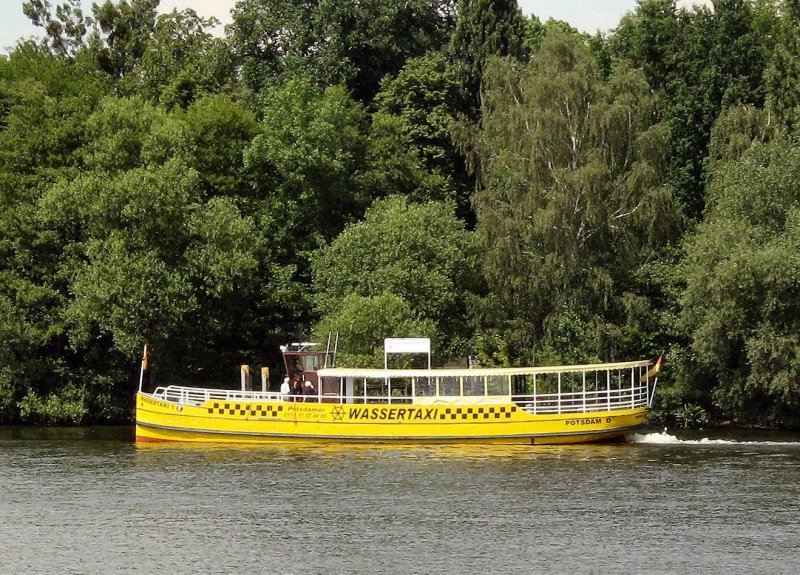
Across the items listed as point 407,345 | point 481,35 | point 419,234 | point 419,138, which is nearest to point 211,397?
point 407,345

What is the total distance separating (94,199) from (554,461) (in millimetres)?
27027

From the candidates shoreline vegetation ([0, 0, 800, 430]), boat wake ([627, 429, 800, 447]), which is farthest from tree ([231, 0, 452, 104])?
boat wake ([627, 429, 800, 447])

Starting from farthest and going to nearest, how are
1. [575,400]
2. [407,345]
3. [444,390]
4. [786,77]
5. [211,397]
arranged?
[786,77], [211,397], [407,345], [444,390], [575,400]

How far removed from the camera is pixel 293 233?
78.3 meters

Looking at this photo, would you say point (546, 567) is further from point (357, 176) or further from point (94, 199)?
point (357, 176)

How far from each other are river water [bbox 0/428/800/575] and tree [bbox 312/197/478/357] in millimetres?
11899

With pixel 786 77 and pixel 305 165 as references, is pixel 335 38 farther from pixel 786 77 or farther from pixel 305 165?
pixel 786 77

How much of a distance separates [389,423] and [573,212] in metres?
16.3

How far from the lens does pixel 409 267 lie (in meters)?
70.0

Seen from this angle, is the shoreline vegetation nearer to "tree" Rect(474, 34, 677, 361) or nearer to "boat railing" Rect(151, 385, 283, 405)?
"tree" Rect(474, 34, 677, 361)

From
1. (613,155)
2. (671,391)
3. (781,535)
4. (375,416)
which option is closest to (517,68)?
(613,155)

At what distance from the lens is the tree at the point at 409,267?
2741 inches

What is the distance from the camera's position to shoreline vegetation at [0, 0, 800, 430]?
219ft

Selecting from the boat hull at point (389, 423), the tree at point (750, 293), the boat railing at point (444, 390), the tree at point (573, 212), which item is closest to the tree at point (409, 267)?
the tree at point (573, 212)
